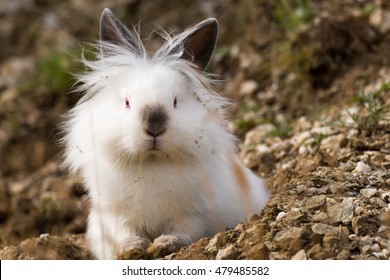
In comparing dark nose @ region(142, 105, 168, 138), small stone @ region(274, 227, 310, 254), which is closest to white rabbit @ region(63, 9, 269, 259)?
dark nose @ region(142, 105, 168, 138)

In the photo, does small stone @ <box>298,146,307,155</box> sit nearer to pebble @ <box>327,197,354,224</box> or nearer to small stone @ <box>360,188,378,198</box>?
small stone @ <box>360,188,378,198</box>

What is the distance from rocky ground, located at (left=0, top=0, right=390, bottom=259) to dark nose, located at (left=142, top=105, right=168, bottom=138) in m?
0.68

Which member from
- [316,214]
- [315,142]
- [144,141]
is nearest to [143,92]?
[144,141]

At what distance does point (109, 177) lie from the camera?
4727 millimetres

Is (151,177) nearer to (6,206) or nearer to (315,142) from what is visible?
(315,142)

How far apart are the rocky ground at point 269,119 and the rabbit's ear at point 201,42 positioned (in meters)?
1.00

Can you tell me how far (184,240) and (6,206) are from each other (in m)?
3.50

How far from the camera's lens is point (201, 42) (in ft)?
16.5

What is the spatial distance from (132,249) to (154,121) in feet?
2.51

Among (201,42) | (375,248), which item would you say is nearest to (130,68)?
(201,42)

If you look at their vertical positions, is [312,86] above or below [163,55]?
above

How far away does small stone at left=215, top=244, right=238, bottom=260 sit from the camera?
418 centimetres

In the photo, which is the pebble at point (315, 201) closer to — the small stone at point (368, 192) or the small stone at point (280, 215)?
the small stone at point (280, 215)

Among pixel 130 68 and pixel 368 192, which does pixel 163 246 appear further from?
pixel 368 192
